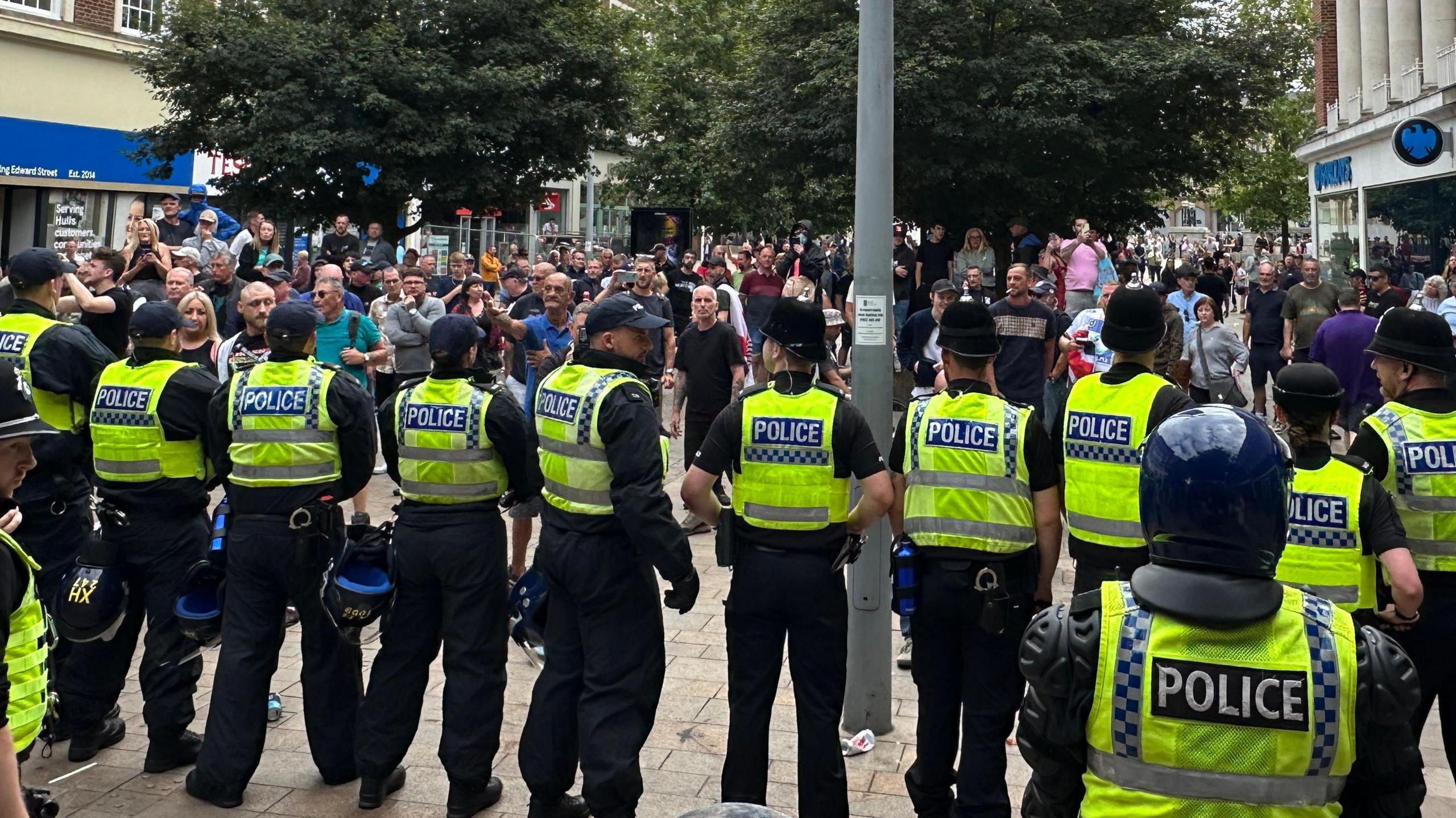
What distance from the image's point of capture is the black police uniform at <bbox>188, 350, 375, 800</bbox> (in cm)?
539

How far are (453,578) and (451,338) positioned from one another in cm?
101

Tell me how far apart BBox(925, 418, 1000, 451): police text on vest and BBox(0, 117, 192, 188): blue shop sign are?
74.4 ft

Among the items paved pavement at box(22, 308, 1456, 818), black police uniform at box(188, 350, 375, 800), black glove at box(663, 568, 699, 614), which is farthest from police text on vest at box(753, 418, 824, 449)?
black police uniform at box(188, 350, 375, 800)

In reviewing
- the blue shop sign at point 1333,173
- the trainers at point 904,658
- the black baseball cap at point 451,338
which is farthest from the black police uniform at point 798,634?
the blue shop sign at point 1333,173

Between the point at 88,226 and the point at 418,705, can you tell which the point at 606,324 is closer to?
the point at 418,705

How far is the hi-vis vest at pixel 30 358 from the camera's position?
20.7 feet

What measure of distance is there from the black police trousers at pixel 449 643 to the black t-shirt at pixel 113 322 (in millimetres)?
3994

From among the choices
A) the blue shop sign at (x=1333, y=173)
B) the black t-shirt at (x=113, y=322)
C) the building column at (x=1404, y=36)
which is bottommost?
the black t-shirt at (x=113, y=322)

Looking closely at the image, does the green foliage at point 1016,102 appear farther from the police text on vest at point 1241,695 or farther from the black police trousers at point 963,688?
the police text on vest at point 1241,695

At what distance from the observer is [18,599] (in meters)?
3.21

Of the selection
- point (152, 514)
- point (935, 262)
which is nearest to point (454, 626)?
point (152, 514)

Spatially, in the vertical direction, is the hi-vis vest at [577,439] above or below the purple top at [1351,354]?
below

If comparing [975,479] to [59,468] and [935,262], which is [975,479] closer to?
[59,468]

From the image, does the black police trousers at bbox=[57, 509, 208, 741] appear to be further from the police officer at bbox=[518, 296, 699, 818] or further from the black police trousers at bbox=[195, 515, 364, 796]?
the police officer at bbox=[518, 296, 699, 818]
